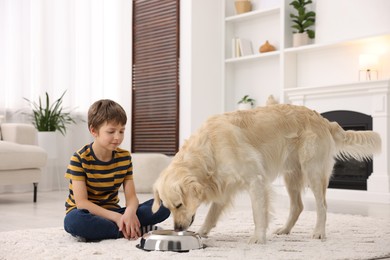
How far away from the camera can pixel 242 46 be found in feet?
22.5

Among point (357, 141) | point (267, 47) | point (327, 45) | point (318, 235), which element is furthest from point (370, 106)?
point (318, 235)

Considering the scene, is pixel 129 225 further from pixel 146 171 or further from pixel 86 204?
pixel 146 171

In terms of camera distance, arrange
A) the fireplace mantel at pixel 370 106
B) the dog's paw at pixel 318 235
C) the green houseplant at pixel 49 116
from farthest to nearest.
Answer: the green houseplant at pixel 49 116 → the fireplace mantel at pixel 370 106 → the dog's paw at pixel 318 235

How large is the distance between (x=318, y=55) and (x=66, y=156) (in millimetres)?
3244

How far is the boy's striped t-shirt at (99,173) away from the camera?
268 centimetres

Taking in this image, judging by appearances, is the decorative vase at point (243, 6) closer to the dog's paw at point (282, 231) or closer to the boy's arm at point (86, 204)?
the dog's paw at point (282, 231)

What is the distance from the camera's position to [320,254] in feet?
7.59

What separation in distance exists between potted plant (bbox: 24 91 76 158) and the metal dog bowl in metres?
4.08

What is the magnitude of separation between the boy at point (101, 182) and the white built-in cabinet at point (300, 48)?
→ 3.58 meters

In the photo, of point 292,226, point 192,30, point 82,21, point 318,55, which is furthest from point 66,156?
point 292,226

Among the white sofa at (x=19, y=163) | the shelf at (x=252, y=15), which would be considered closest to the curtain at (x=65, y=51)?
the white sofa at (x=19, y=163)

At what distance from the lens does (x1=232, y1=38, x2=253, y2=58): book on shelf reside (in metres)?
6.86

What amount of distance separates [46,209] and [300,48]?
3.21 meters

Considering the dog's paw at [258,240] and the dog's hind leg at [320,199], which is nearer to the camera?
the dog's paw at [258,240]
